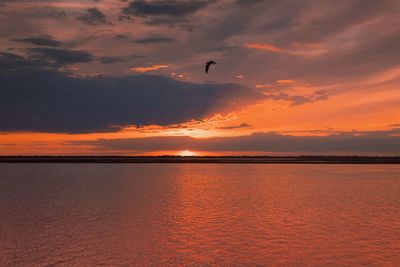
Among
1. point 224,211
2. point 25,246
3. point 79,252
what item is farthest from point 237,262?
point 224,211

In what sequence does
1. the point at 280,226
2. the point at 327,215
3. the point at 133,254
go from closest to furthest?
the point at 133,254 → the point at 280,226 → the point at 327,215

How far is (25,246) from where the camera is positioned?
1983 centimetres

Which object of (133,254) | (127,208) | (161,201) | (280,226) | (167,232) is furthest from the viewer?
(161,201)

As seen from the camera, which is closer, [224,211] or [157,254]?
[157,254]

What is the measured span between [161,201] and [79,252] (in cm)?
1876

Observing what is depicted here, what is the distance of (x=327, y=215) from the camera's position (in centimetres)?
2945

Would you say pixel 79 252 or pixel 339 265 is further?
pixel 79 252

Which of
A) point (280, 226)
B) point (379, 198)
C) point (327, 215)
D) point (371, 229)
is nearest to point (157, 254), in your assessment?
point (280, 226)

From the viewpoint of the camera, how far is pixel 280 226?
2509 centimetres

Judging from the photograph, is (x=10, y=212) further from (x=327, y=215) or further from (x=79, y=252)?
(x=327, y=215)

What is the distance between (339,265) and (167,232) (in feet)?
31.5

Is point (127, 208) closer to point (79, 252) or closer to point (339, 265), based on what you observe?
point (79, 252)

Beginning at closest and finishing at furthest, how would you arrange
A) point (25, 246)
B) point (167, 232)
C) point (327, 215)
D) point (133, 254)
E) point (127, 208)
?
point (133, 254) < point (25, 246) < point (167, 232) < point (327, 215) < point (127, 208)

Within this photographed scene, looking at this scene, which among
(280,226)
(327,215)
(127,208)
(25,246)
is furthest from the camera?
(127,208)
